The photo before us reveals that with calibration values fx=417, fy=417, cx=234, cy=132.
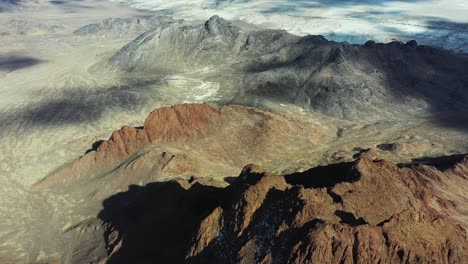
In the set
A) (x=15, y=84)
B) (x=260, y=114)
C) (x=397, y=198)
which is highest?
(x=397, y=198)

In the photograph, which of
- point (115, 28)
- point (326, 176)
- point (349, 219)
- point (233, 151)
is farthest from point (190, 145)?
point (115, 28)

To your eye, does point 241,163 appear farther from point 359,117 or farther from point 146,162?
point 359,117

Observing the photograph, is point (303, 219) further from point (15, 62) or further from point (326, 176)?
point (15, 62)

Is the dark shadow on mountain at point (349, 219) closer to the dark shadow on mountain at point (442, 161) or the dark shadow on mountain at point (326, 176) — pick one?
the dark shadow on mountain at point (326, 176)

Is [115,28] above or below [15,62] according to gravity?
above

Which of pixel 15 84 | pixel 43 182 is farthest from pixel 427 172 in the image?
pixel 15 84

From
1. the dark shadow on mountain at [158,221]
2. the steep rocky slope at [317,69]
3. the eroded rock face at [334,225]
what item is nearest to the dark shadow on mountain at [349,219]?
the eroded rock face at [334,225]
